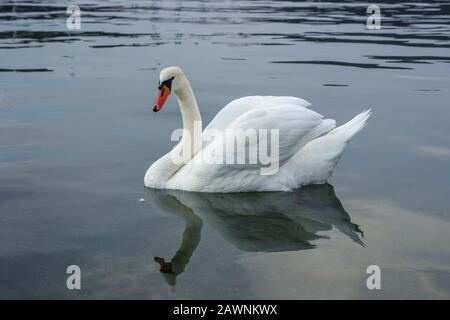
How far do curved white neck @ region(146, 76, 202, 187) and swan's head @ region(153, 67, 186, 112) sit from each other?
14mm

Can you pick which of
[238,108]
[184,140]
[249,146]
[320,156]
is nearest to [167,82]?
[184,140]

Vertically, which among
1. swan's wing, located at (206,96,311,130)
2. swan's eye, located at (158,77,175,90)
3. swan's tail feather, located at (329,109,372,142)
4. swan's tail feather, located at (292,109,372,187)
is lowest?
swan's tail feather, located at (292,109,372,187)

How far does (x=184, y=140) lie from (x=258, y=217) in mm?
1700

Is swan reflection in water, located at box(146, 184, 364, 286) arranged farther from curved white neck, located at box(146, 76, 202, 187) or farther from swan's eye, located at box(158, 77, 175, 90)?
swan's eye, located at box(158, 77, 175, 90)

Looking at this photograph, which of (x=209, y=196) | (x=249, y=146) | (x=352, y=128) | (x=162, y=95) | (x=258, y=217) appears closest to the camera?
(x=258, y=217)

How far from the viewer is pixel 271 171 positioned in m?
8.29

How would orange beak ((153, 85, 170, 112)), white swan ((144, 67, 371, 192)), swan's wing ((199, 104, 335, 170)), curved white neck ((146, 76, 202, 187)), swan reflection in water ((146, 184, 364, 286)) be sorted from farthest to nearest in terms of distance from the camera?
curved white neck ((146, 76, 202, 187)) < orange beak ((153, 85, 170, 112)) < white swan ((144, 67, 371, 192)) < swan's wing ((199, 104, 335, 170)) < swan reflection in water ((146, 184, 364, 286))

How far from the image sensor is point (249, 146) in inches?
318

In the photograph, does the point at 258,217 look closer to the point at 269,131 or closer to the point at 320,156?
the point at 269,131

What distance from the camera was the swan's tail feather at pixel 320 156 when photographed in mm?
8438

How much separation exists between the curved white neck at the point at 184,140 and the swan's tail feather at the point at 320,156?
1256mm

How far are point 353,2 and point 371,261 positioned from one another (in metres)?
34.2

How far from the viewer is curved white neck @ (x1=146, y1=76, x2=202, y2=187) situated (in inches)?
334

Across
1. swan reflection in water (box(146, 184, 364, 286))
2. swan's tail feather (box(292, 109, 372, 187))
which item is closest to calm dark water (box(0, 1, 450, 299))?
swan reflection in water (box(146, 184, 364, 286))
